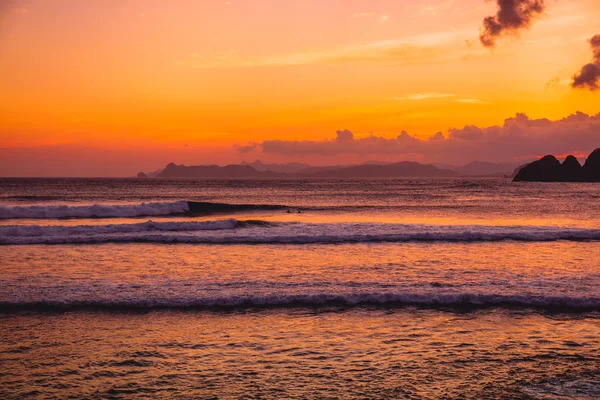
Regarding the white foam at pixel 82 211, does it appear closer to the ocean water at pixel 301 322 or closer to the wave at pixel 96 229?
the wave at pixel 96 229

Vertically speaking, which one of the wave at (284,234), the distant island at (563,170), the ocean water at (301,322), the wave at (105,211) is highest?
the distant island at (563,170)

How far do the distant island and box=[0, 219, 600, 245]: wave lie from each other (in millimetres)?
136603

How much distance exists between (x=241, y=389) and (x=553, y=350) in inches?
212

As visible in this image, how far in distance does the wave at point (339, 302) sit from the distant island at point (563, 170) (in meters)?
152

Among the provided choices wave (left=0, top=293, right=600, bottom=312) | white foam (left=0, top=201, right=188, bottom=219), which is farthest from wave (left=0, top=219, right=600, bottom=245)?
white foam (left=0, top=201, right=188, bottom=219)

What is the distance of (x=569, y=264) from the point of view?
15828 millimetres

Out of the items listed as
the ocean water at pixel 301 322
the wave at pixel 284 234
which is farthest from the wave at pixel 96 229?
the ocean water at pixel 301 322

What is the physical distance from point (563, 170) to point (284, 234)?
149 meters

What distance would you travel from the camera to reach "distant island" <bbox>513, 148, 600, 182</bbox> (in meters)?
141

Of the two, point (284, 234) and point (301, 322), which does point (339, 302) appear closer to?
point (301, 322)

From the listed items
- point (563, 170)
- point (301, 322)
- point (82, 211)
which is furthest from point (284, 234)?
point (563, 170)

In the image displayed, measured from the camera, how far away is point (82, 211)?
3838cm

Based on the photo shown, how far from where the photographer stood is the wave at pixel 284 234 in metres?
22.6

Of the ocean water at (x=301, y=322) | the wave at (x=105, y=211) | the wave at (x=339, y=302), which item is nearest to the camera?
the ocean water at (x=301, y=322)
